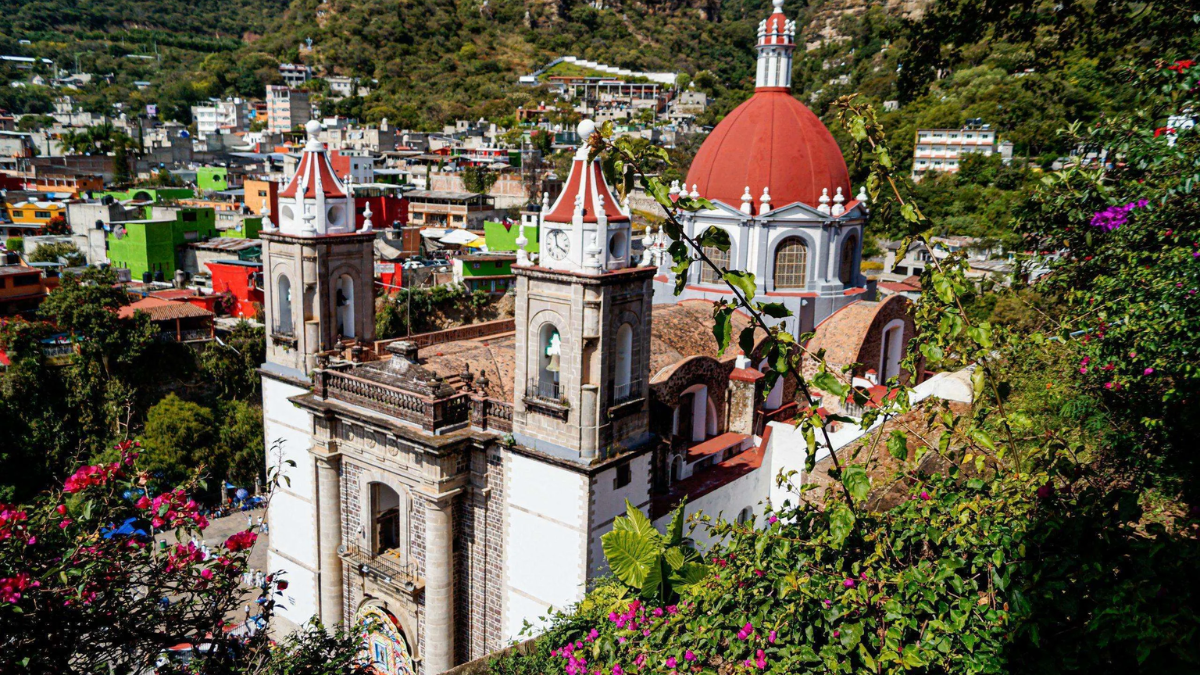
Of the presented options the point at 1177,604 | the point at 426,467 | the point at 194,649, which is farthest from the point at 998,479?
the point at 426,467

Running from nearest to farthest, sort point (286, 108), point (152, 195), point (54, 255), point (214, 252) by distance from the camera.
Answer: point (54, 255), point (214, 252), point (152, 195), point (286, 108)

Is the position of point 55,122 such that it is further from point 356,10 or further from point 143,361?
point 143,361

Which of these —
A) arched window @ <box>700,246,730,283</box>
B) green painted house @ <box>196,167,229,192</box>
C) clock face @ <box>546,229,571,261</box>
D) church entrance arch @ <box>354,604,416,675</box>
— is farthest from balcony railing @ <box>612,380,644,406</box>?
green painted house @ <box>196,167,229,192</box>

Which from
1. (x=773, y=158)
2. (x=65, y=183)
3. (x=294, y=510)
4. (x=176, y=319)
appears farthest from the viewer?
(x=65, y=183)

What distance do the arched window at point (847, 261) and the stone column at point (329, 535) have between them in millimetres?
11666

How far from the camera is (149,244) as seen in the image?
3978 centimetres

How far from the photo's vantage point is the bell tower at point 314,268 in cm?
1457

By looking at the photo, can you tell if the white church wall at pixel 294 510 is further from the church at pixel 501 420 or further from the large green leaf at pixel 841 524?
the large green leaf at pixel 841 524

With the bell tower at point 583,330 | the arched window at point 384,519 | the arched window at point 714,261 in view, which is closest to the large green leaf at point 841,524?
the bell tower at point 583,330

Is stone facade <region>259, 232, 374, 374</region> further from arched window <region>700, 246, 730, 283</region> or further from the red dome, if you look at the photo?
the red dome

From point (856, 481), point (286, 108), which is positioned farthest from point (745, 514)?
point (286, 108)

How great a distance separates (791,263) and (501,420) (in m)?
9.15

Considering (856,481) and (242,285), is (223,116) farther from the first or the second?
(856,481)

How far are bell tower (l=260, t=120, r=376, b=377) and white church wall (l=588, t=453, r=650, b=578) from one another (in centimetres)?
618
